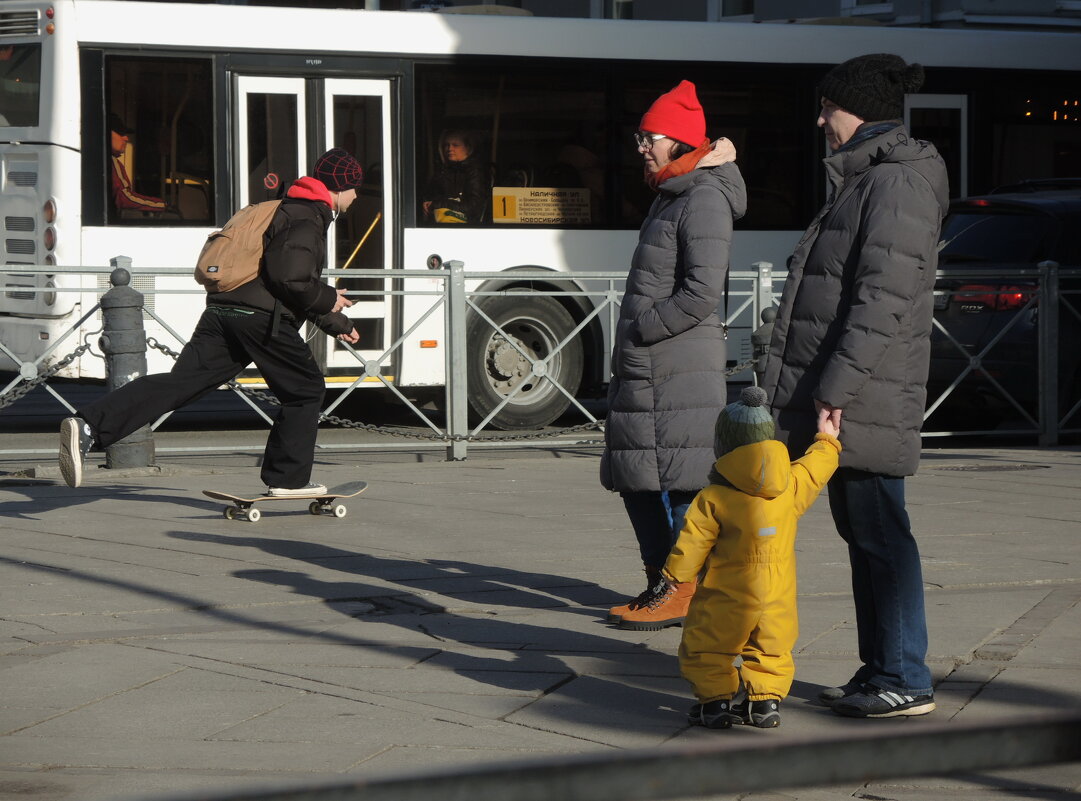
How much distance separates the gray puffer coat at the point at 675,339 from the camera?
5406mm

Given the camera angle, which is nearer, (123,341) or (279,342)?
(279,342)

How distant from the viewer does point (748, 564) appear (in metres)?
4.12

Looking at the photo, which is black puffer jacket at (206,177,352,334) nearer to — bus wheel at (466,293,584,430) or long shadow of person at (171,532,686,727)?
long shadow of person at (171,532,686,727)

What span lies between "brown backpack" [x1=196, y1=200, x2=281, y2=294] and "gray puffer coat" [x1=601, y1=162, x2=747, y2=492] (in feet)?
8.58

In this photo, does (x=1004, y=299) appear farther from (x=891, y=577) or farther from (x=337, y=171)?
(x=891, y=577)

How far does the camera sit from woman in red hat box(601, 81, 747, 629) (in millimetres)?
5422

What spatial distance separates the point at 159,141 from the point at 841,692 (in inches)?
352

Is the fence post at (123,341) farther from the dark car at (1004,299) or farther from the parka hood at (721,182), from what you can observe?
the dark car at (1004,299)

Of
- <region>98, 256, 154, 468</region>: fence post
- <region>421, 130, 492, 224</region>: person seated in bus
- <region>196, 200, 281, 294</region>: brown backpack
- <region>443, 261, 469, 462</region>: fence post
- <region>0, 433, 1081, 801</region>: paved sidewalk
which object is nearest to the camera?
<region>0, 433, 1081, 801</region>: paved sidewalk

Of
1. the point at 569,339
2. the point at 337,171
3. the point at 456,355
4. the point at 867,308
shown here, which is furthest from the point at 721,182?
the point at 569,339

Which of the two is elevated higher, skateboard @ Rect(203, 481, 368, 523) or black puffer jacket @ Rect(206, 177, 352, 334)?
black puffer jacket @ Rect(206, 177, 352, 334)

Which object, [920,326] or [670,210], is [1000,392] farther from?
[920,326]

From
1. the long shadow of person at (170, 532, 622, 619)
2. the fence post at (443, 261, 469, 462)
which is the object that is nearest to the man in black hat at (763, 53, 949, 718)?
the long shadow of person at (170, 532, 622, 619)

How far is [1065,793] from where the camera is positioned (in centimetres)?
370
